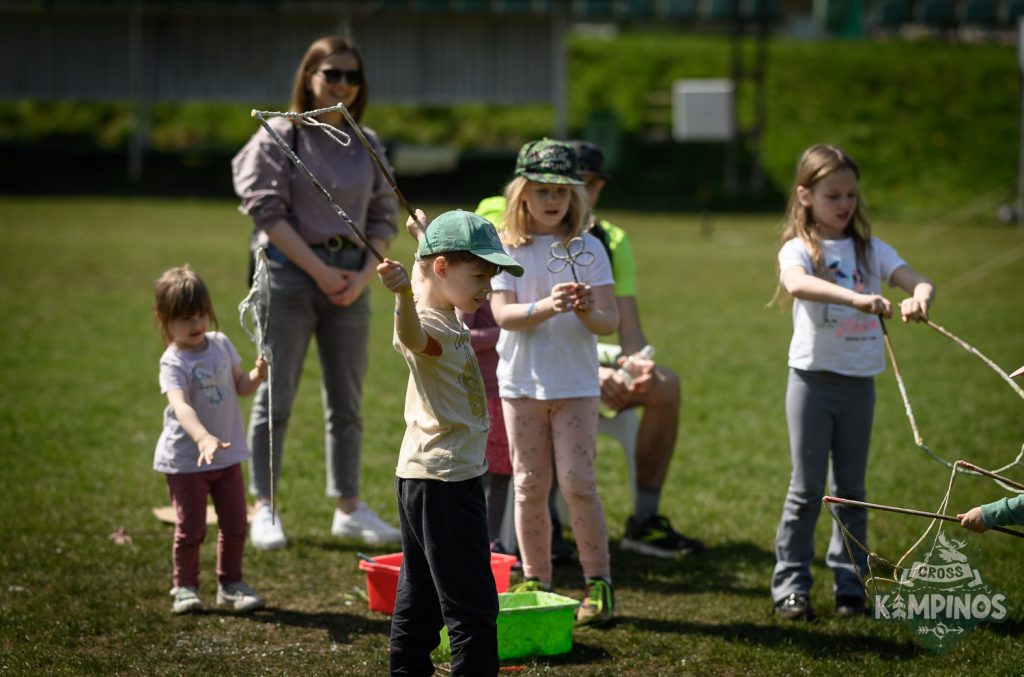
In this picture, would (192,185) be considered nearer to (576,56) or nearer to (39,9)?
(39,9)

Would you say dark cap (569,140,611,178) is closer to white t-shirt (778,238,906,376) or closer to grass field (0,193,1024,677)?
white t-shirt (778,238,906,376)

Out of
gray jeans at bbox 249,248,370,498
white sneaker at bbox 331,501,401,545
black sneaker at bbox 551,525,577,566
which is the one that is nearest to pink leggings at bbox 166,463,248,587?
gray jeans at bbox 249,248,370,498

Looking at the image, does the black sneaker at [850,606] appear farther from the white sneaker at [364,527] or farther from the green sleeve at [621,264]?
the white sneaker at [364,527]

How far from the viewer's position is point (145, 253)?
1527 cm

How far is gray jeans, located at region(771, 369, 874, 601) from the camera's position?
14.5 feet

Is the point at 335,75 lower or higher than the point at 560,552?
higher

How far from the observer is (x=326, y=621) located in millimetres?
4375

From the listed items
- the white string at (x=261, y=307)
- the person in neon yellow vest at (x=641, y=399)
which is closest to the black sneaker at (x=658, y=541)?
the person in neon yellow vest at (x=641, y=399)

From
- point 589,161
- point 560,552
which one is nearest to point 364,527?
point 560,552

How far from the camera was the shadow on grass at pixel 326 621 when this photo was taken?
4258 millimetres

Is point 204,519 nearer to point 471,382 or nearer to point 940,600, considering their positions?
point 471,382

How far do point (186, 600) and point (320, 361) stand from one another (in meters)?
1.31

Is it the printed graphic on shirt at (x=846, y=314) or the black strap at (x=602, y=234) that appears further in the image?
the black strap at (x=602, y=234)

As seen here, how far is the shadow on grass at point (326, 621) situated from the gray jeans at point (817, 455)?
151 centimetres
